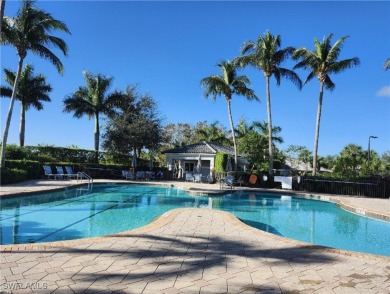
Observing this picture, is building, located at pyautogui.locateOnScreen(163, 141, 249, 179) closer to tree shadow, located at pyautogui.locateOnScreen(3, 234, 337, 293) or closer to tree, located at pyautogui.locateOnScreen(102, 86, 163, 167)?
tree, located at pyautogui.locateOnScreen(102, 86, 163, 167)

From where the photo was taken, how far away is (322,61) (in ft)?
82.8

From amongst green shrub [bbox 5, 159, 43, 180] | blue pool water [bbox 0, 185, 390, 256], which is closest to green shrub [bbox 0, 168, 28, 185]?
green shrub [bbox 5, 159, 43, 180]

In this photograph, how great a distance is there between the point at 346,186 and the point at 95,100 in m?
24.7

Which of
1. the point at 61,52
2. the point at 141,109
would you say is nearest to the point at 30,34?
the point at 61,52

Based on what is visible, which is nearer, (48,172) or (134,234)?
(134,234)

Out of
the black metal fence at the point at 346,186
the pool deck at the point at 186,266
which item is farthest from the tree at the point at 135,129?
the pool deck at the point at 186,266

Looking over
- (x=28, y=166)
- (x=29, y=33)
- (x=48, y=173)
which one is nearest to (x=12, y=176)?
(x=28, y=166)

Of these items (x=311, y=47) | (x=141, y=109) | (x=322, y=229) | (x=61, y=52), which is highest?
(x=311, y=47)

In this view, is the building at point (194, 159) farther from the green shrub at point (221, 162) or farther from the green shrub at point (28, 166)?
the green shrub at point (28, 166)

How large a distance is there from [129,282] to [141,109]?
28326 mm

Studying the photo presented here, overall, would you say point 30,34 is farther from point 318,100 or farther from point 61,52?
point 318,100

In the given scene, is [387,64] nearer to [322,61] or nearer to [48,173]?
[322,61]

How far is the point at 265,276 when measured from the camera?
4.55 m

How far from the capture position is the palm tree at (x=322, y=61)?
979 inches
